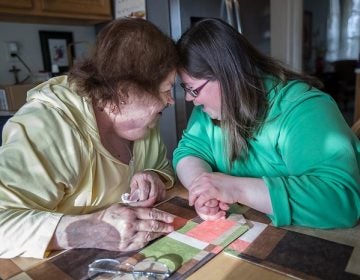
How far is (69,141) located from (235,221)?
45cm

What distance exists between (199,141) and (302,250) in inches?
22.8

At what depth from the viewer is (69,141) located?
0.78 meters

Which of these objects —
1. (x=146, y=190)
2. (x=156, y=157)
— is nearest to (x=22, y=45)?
(x=156, y=157)

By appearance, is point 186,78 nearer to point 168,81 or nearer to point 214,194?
point 168,81

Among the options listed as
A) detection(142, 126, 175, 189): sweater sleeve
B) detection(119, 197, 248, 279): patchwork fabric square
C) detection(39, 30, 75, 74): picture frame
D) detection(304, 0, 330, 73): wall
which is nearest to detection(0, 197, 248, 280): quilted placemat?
detection(119, 197, 248, 279): patchwork fabric square

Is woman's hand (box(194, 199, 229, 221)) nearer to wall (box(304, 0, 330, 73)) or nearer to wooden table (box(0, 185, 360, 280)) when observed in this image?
wooden table (box(0, 185, 360, 280))

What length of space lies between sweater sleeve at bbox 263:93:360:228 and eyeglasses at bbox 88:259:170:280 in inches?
11.4

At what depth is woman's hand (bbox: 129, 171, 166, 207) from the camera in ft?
2.91

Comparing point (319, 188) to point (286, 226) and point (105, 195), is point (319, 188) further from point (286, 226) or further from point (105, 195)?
point (105, 195)

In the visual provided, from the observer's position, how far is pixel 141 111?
93 cm

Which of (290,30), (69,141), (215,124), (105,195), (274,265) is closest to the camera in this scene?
(274,265)

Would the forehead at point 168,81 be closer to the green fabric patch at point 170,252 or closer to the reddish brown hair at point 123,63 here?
the reddish brown hair at point 123,63

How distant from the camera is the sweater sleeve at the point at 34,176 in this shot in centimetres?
64

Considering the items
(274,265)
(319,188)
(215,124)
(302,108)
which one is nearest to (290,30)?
(215,124)
